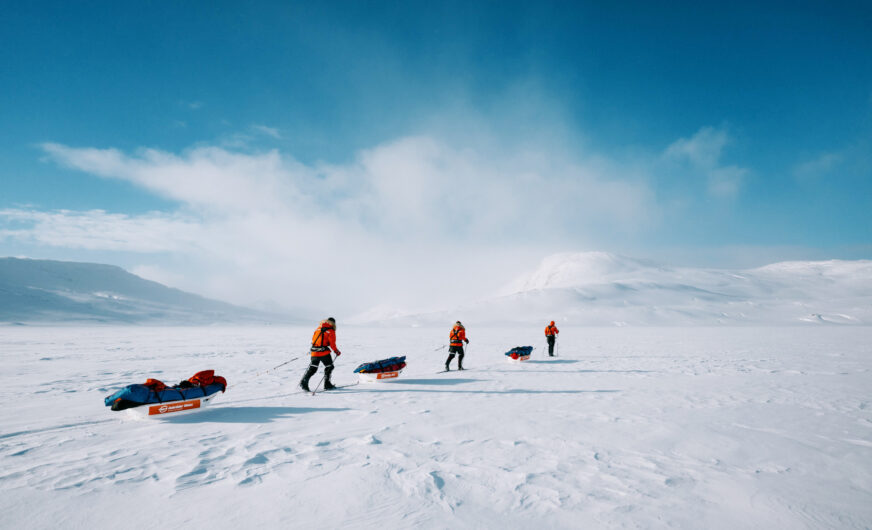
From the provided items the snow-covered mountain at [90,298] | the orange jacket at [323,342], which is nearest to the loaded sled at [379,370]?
the orange jacket at [323,342]

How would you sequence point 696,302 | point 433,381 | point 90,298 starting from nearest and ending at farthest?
point 433,381
point 696,302
point 90,298

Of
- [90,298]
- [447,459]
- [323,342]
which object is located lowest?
[447,459]

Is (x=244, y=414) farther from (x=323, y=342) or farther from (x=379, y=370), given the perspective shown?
(x=379, y=370)

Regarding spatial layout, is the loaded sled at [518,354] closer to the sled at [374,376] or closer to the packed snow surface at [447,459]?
the packed snow surface at [447,459]

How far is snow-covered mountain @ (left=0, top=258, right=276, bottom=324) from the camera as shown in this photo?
82250mm

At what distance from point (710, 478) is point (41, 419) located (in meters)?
10.3

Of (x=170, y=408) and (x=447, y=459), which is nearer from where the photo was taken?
(x=447, y=459)

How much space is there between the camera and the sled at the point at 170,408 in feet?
21.7

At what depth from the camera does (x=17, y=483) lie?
4301 millimetres

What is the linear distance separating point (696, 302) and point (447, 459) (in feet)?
324

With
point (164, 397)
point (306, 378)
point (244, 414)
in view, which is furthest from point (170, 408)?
point (306, 378)

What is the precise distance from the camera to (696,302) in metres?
86.1

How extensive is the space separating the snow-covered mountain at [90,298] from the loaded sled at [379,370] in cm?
8826

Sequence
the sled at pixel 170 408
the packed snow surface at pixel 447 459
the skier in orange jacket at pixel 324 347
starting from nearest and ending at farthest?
the packed snow surface at pixel 447 459 < the sled at pixel 170 408 < the skier in orange jacket at pixel 324 347
